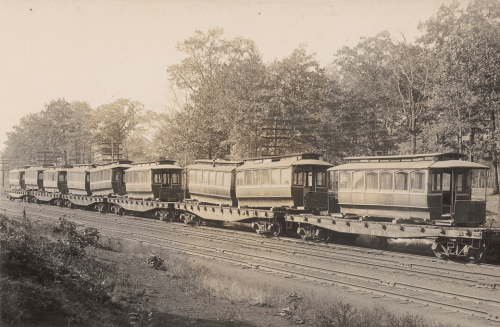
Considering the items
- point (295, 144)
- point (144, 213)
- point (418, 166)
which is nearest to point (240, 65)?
point (295, 144)

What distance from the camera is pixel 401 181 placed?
53.8 feet

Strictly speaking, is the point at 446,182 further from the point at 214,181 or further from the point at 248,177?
the point at 214,181

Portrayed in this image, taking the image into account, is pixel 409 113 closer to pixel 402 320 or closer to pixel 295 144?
pixel 295 144

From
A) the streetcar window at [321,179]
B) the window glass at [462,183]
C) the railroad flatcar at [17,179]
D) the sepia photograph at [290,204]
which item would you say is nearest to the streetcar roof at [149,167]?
the sepia photograph at [290,204]

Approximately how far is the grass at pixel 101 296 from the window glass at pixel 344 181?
6.99 m

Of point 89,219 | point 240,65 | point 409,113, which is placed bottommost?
point 89,219

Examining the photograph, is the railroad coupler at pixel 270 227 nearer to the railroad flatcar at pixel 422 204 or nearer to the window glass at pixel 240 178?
the window glass at pixel 240 178

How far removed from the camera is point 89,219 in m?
28.5

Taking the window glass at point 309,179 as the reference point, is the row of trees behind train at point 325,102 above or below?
above

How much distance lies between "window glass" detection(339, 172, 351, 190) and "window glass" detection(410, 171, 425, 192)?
300 centimetres

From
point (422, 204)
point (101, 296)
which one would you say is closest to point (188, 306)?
point (101, 296)

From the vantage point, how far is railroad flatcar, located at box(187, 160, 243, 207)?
23.9 m

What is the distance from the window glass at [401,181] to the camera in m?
16.2

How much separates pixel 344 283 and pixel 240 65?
22.2 metres
